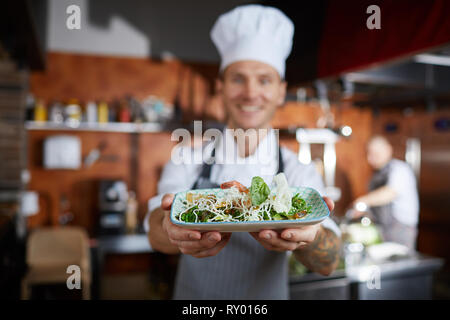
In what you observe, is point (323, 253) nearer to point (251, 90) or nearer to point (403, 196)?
point (251, 90)

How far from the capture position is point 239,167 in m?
0.67

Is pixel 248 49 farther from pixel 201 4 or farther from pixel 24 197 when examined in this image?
pixel 24 197

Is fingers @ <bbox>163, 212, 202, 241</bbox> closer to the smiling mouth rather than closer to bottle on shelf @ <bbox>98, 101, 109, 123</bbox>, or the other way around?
the smiling mouth

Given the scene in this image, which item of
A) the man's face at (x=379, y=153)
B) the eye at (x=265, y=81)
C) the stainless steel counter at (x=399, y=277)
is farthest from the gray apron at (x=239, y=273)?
the man's face at (x=379, y=153)

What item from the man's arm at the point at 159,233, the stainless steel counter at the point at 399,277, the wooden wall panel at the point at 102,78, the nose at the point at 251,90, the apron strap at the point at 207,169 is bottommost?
the stainless steel counter at the point at 399,277

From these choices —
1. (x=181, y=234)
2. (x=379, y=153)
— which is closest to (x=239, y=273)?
(x=181, y=234)

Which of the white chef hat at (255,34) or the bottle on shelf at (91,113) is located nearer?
the white chef hat at (255,34)

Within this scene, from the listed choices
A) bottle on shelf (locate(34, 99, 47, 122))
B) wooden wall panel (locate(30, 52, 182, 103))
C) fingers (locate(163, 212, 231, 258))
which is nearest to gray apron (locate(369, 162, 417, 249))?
wooden wall panel (locate(30, 52, 182, 103))

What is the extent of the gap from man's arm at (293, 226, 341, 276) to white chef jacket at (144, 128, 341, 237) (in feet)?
0.07

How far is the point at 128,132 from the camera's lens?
330 cm

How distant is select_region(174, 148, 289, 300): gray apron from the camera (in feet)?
2.97

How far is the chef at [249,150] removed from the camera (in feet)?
1.84

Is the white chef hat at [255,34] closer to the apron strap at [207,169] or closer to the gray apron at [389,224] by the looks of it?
the apron strap at [207,169]

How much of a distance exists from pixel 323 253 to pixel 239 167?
30 centimetres
